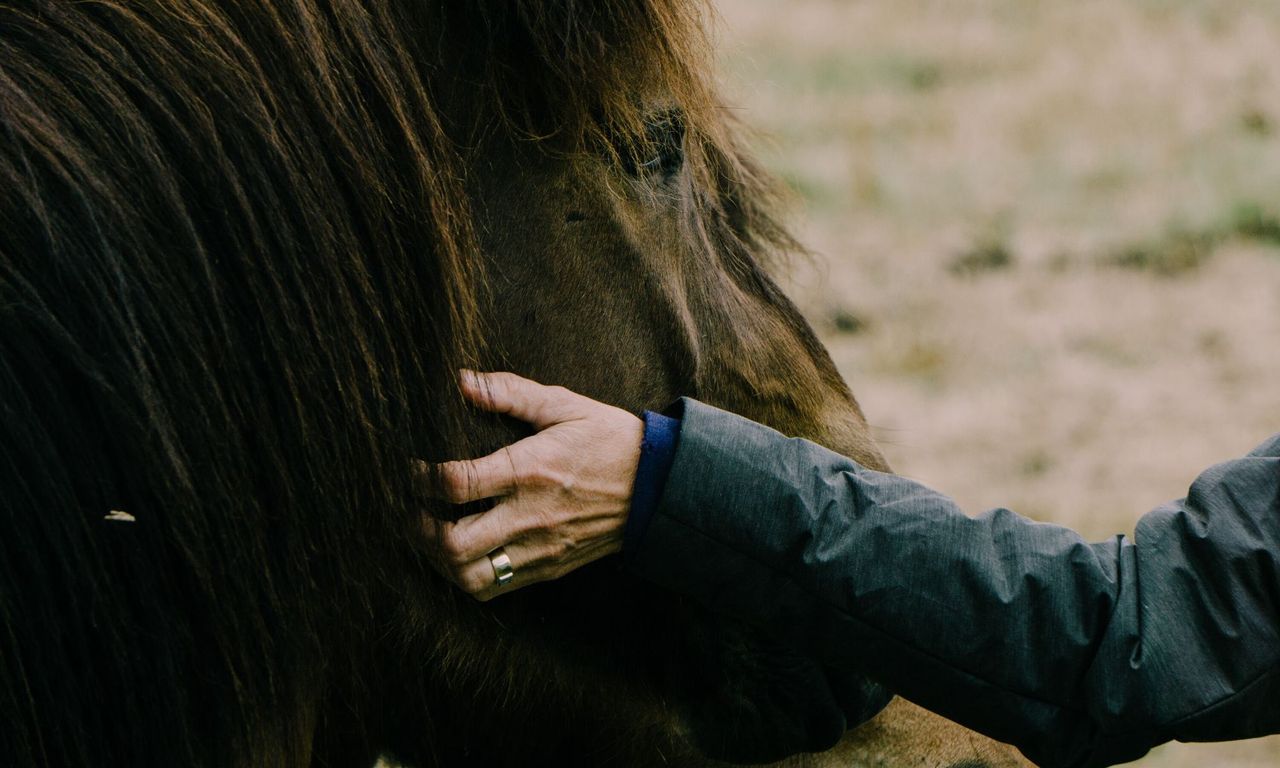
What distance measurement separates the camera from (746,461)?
1.69 meters

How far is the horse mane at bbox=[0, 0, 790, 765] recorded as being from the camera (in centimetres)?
134

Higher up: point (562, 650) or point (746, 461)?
point (746, 461)

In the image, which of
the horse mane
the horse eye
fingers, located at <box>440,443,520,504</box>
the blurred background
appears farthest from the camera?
the blurred background

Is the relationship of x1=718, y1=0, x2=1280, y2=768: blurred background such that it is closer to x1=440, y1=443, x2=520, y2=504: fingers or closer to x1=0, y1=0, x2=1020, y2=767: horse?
x1=0, y1=0, x2=1020, y2=767: horse

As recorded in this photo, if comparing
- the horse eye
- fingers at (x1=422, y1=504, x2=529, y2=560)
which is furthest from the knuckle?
the horse eye

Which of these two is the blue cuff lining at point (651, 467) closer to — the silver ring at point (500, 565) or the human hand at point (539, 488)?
the human hand at point (539, 488)

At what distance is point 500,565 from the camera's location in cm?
165

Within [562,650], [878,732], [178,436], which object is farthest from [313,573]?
[878,732]

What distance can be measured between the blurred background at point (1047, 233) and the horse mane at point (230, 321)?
129 cm

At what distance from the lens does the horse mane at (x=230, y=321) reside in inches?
52.8

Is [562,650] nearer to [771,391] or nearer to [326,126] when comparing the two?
[771,391]

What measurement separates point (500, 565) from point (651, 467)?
220mm

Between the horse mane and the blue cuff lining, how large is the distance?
0.23 meters

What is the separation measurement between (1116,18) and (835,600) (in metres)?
8.67
